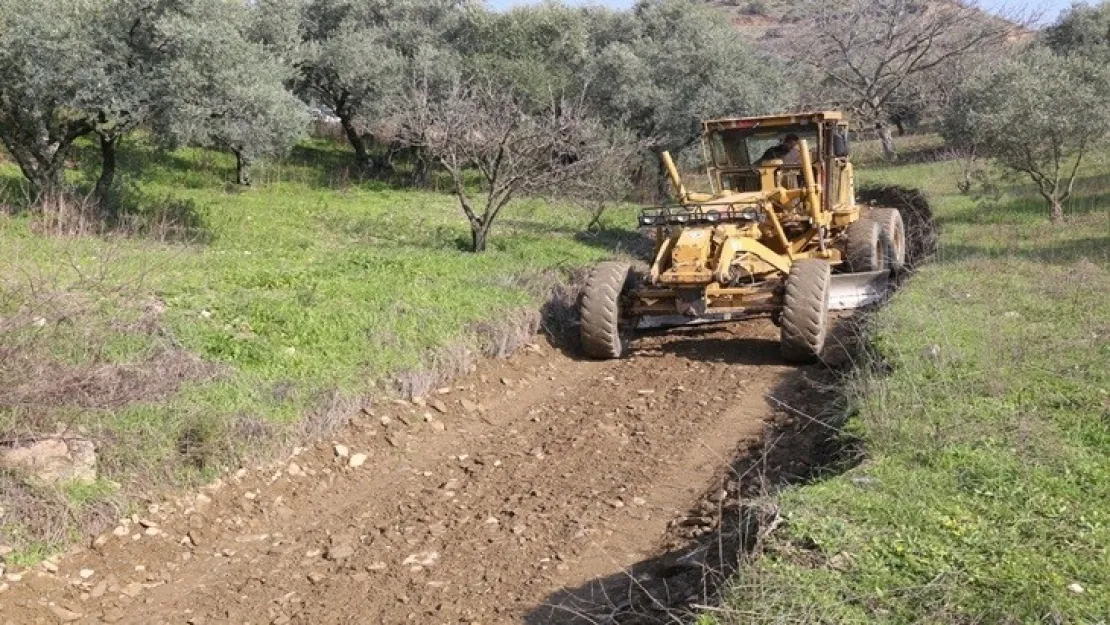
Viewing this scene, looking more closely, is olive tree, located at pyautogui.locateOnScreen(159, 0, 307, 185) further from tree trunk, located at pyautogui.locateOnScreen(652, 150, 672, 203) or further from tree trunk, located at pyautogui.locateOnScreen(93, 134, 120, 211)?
tree trunk, located at pyautogui.locateOnScreen(652, 150, 672, 203)

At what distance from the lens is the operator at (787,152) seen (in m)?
10.8

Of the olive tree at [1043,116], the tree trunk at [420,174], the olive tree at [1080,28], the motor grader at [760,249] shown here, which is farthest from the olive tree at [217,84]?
the olive tree at [1080,28]

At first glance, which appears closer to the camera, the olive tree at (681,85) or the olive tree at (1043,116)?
the olive tree at (1043,116)

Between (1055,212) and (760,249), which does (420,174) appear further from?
(760,249)

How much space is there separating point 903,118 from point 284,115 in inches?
1191

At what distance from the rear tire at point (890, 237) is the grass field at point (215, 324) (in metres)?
3.69

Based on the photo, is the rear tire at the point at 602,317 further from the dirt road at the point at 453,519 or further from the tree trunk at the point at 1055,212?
the tree trunk at the point at 1055,212

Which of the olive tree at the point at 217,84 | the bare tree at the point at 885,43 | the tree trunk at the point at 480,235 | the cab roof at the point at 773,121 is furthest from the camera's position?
the bare tree at the point at 885,43

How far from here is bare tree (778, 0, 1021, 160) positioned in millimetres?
29969

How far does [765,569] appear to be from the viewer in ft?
12.6

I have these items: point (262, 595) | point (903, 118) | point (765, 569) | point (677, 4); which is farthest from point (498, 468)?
point (903, 118)

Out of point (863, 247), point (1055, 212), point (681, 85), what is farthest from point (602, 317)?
point (681, 85)

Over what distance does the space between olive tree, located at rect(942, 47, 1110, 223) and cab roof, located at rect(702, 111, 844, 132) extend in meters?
4.85

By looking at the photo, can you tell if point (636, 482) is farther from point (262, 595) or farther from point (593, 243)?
point (593, 243)
